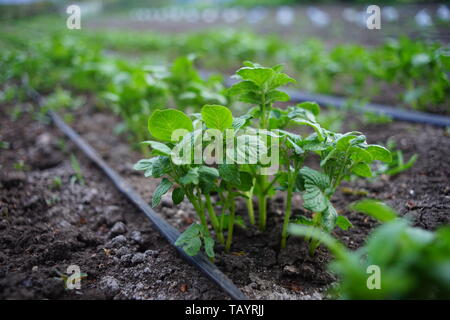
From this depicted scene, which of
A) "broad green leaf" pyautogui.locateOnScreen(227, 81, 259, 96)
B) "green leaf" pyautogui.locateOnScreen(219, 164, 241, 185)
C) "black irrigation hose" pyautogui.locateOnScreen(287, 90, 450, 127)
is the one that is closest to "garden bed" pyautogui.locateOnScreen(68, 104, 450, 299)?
"black irrigation hose" pyautogui.locateOnScreen(287, 90, 450, 127)

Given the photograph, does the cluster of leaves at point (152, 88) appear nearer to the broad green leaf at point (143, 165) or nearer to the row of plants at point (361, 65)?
the row of plants at point (361, 65)

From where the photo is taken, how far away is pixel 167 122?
123cm

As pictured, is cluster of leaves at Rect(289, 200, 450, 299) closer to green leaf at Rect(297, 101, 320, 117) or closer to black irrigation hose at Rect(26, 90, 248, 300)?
black irrigation hose at Rect(26, 90, 248, 300)

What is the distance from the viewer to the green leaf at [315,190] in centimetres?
111

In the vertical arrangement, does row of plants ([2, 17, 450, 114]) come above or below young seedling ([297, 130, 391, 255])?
above

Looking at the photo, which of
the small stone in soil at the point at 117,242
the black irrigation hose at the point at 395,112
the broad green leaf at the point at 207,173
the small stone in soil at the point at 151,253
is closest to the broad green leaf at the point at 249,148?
the broad green leaf at the point at 207,173

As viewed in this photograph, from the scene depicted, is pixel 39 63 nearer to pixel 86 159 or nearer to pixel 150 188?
pixel 86 159

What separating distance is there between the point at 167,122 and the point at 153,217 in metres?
0.70

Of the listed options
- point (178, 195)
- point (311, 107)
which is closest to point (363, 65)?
point (311, 107)

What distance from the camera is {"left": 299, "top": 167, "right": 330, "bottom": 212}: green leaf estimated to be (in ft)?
3.66

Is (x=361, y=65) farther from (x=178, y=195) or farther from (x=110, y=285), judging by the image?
(x=110, y=285)

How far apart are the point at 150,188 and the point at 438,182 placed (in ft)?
5.65

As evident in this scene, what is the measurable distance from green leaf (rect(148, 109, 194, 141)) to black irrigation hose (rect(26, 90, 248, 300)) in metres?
0.56

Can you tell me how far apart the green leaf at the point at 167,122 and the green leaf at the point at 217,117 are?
0.10 metres
